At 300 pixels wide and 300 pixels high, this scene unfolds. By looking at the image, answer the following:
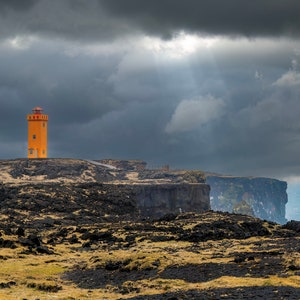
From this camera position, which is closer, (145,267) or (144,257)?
(145,267)

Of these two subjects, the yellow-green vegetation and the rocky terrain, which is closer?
the rocky terrain

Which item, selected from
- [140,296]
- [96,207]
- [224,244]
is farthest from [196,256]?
[96,207]

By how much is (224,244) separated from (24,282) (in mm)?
35642

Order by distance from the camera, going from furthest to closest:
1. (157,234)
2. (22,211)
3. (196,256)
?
(22,211) < (157,234) < (196,256)

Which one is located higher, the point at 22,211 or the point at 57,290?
the point at 22,211

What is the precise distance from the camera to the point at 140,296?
180 feet

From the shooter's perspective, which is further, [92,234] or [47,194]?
[47,194]

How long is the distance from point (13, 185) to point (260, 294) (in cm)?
14307

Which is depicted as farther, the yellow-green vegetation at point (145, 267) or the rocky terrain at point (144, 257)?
the yellow-green vegetation at point (145, 267)

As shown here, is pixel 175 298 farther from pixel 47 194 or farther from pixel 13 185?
pixel 13 185

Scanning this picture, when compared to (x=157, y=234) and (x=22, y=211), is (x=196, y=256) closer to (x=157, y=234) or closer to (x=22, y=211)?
(x=157, y=234)

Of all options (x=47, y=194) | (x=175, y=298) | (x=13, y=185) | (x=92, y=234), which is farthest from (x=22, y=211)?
(x=175, y=298)

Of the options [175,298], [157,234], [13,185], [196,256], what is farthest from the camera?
[13,185]

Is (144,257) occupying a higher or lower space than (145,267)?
higher
